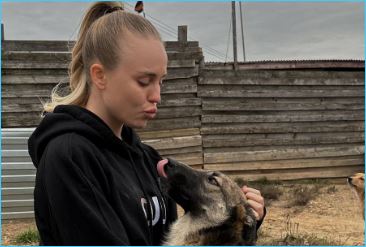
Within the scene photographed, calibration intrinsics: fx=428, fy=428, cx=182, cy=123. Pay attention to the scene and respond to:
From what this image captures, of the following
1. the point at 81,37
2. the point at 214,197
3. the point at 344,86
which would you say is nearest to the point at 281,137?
the point at 344,86

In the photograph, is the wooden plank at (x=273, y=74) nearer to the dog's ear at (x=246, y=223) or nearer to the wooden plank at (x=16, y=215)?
the wooden plank at (x=16, y=215)

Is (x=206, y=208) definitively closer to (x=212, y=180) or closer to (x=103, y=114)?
(x=212, y=180)

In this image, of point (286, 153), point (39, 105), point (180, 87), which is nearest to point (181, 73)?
point (180, 87)

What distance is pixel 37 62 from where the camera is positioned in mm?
8422

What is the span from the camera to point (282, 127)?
33.4 ft

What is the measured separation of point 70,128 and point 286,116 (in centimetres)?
906

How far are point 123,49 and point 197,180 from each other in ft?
4.47

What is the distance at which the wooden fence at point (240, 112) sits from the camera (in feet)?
27.7

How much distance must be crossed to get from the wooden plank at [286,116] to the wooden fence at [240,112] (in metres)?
0.02

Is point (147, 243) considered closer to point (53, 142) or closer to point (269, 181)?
point (53, 142)

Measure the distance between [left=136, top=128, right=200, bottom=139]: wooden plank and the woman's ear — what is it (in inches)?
290

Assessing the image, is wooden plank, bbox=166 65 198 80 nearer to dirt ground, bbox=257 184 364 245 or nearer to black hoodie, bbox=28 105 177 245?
dirt ground, bbox=257 184 364 245

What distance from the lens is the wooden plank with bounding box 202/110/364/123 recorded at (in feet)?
32.4

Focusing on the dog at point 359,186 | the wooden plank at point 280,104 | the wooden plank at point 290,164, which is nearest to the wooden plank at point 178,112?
the wooden plank at point 280,104
